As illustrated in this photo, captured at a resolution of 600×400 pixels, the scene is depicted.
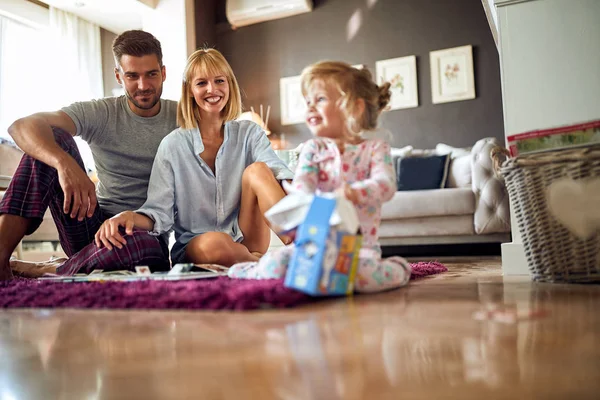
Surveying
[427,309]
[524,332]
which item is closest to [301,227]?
[427,309]

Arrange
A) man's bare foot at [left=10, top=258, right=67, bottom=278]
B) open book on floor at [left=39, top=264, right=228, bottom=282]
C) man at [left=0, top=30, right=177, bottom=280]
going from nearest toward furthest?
open book on floor at [left=39, top=264, right=228, bottom=282], man at [left=0, top=30, right=177, bottom=280], man's bare foot at [left=10, top=258, right=67, bottom=278]

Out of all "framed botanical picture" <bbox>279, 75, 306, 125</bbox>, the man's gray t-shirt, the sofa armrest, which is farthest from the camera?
"framed botanical picture" <bbox>279, 75, 306, 125</bbox>

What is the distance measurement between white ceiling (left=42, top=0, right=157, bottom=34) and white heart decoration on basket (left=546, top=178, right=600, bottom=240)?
4.92 meters

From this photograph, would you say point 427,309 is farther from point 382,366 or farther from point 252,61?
point 252,61

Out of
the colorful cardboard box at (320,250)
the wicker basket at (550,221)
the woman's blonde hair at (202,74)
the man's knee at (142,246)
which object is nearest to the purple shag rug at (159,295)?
the colorful cardboard box at (320,250)

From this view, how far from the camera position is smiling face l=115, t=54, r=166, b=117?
2111 millimetres

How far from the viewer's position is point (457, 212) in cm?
395

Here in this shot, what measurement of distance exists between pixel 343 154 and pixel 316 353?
764 millimetres

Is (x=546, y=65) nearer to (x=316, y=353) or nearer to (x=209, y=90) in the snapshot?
(x=209, y=90)

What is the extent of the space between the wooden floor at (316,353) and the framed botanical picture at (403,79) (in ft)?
14.9

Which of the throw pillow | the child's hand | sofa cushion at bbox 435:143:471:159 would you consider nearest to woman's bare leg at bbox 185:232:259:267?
the child's hand

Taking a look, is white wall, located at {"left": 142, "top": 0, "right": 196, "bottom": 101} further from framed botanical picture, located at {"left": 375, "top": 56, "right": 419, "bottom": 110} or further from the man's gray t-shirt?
the man's gray t-shirt

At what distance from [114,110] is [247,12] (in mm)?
4112

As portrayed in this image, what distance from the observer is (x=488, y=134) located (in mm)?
5129
